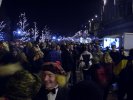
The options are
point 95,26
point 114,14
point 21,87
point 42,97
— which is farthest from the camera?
point 95,26

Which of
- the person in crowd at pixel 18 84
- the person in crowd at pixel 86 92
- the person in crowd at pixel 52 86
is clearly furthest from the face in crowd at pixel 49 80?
the person in crowd at pixel 86 92

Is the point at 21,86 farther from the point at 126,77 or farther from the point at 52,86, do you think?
the point at 126,77

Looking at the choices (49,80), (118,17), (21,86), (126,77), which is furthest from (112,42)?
(118,17)

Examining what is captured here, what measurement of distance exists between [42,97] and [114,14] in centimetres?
10632

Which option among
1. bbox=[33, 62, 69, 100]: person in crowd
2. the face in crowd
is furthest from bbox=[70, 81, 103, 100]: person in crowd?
the face in crowd

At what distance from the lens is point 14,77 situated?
15.3ft

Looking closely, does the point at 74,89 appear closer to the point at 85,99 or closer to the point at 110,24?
the point at 85,99

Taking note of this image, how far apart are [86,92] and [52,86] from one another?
5.88 ft

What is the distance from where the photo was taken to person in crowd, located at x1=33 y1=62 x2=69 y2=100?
5.73 m

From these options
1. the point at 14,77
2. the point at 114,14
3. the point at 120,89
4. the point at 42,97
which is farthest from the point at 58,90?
the point at 114,14

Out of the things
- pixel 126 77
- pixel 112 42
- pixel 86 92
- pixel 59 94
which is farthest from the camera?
pixel 112 42

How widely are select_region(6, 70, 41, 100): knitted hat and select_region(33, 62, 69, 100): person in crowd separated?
823 mm

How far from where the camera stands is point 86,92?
4.12 meters

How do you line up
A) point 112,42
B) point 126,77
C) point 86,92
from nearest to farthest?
1. point 86,92
2. point 126,77
3. point 112,42
